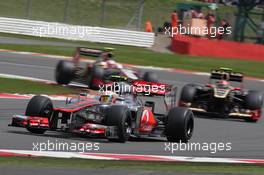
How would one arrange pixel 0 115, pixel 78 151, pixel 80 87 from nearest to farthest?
pixel 78 151 < pixel 0 115 < pixel 80 87

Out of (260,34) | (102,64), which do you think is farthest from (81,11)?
(102,64)

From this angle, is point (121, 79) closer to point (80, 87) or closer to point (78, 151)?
point (78, 151)

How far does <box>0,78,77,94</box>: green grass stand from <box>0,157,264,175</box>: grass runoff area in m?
9.72

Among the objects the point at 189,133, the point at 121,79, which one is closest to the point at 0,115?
the point at 121,79

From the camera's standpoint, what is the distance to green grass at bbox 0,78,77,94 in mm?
20156

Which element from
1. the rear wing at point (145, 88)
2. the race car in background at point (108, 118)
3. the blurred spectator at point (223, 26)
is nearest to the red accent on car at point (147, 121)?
the race car in background at point (108, 118)

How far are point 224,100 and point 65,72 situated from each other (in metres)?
5.32

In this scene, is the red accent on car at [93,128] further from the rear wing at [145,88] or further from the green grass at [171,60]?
the green grass at [171,60]

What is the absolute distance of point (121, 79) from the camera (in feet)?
45.6

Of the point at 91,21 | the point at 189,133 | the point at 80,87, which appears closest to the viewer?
the point at 189,133

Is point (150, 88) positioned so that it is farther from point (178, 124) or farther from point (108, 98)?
point (108, 98)

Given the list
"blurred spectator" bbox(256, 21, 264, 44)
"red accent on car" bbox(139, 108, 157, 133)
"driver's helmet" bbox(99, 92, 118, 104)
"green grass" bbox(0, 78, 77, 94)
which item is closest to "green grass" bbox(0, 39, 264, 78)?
"blurred spectator" bbox(256, 21, 264, 44)

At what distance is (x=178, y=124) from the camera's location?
43.5 ft

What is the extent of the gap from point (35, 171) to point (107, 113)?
419cm
